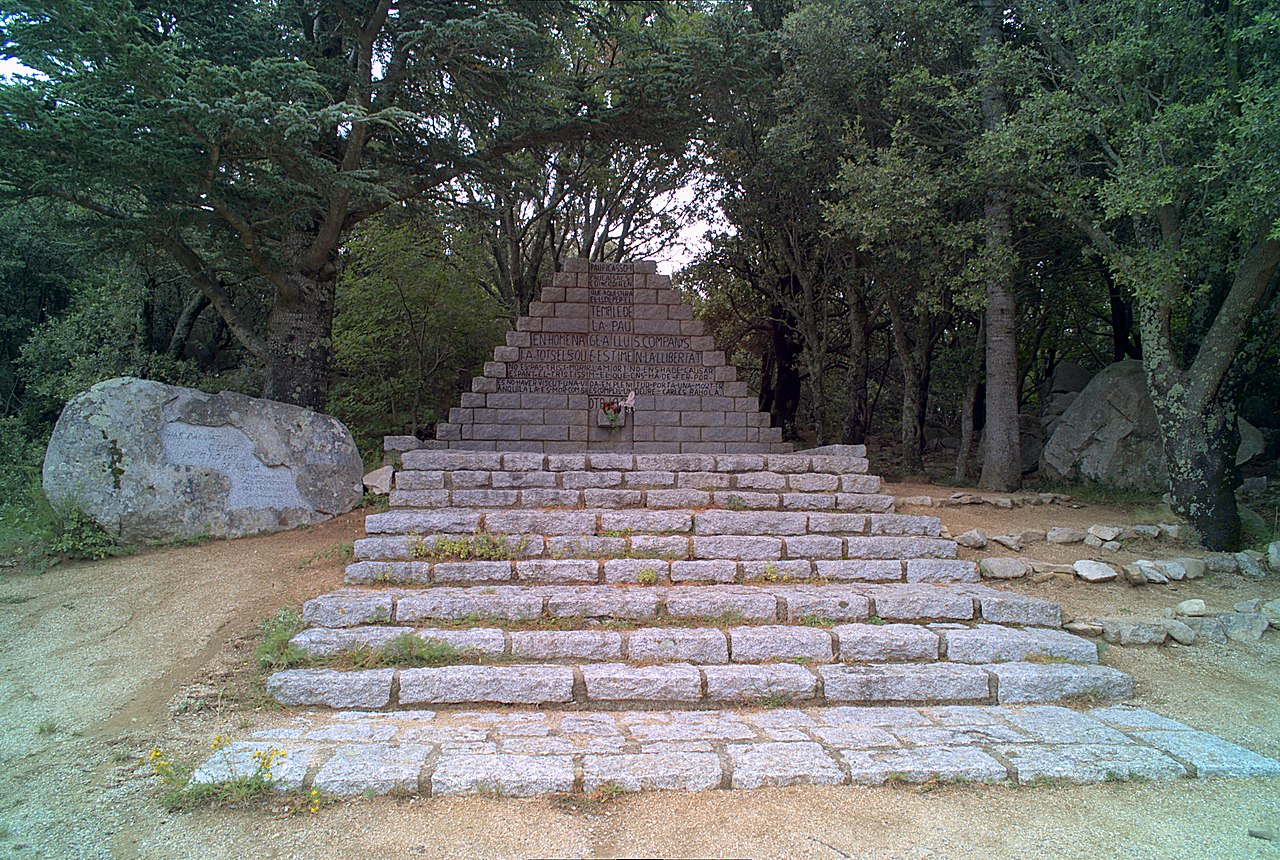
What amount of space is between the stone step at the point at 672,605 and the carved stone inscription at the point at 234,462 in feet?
8.22

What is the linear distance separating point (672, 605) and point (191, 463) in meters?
5.23

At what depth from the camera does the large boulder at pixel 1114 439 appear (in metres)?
10.9

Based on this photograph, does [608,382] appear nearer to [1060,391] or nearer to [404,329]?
[404,329]

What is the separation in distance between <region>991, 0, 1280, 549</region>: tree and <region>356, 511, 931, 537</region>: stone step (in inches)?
137

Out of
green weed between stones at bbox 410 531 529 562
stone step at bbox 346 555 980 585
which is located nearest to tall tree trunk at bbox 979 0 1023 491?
stone step at bbox 346 555 980 585

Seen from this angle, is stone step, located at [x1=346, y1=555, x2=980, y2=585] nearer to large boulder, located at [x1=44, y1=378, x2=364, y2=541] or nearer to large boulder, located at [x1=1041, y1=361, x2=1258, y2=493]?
large boulder, located at [x1=44, y1=378, x2=364, y2=541]

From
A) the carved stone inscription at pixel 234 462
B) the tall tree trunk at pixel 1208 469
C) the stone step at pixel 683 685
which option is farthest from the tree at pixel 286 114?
the tall tree trunk at pixel 1208 469

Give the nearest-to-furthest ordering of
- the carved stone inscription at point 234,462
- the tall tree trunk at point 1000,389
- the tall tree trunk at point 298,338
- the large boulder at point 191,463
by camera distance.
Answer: the large boulder at point 191,463 < the carved stone inscription at point 234,462 < the tall tree trunk at point 298,338 < the tall tree trunk at point 1000,389

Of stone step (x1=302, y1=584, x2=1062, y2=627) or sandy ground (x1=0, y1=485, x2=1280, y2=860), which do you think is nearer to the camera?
sandy ground (x1=0, y1=485, x2=1280, y2=860)

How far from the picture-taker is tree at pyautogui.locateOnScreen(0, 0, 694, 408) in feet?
22.7

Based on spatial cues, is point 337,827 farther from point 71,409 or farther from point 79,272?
point 79,272

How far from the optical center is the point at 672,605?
5.46 m

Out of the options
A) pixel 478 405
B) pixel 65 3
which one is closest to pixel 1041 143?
pixel 478 405

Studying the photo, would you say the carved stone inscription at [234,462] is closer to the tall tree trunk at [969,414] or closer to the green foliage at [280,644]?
the green foliage at [280,644]
